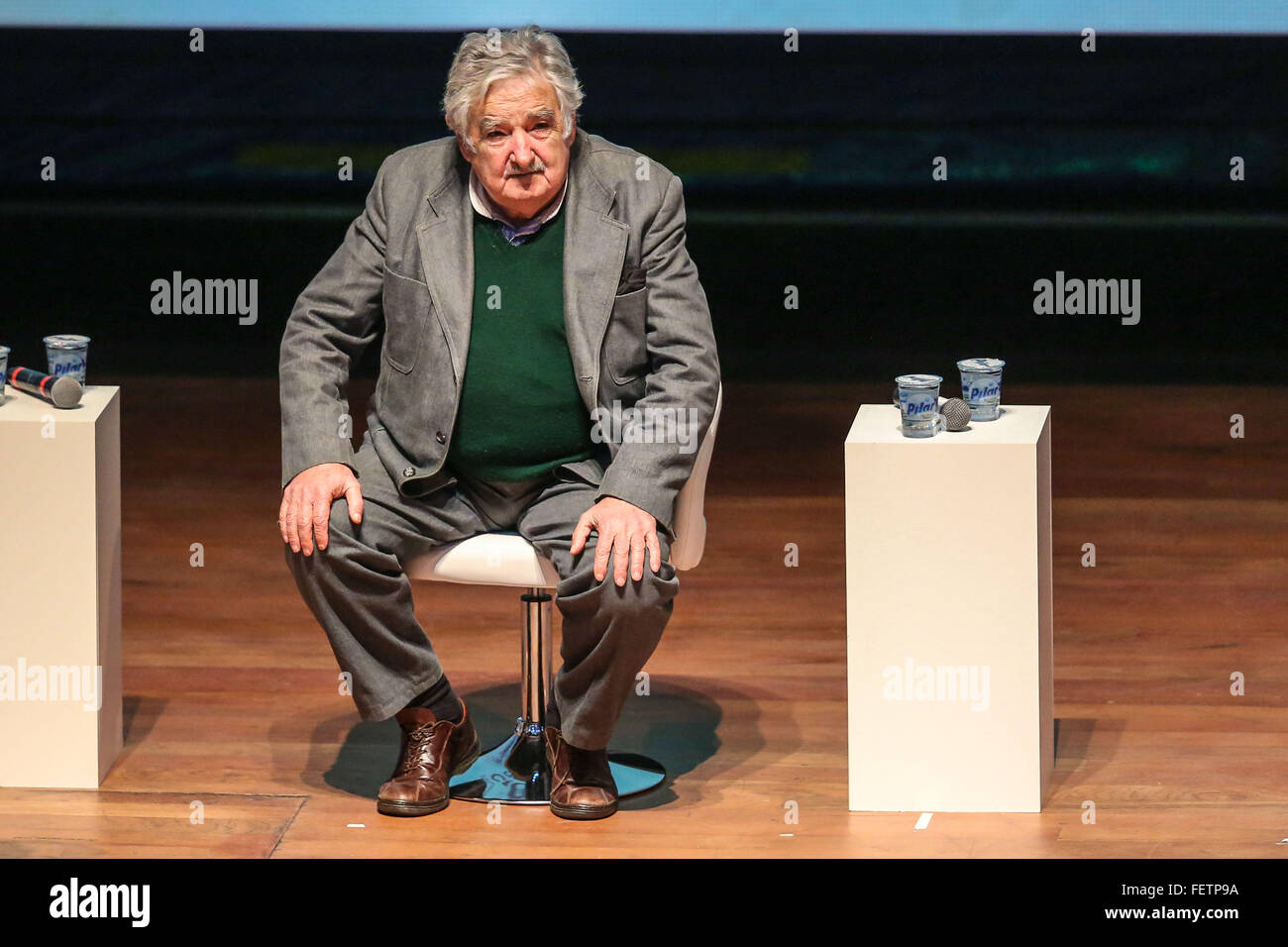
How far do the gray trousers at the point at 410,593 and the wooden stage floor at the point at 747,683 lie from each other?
22 cm

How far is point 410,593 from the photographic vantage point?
11.9 feet

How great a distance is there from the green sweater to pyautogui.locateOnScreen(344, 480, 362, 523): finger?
7.4 inches

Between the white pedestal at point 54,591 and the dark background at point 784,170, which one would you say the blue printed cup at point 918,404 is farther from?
the dark background at point 784,170

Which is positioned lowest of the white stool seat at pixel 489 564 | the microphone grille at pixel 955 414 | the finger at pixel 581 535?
the white stool seat at pixel 489 564

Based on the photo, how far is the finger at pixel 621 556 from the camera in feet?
11.5

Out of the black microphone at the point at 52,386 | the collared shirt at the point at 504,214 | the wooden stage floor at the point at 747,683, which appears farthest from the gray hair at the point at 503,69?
the wooden stage floor at the point at 747,683

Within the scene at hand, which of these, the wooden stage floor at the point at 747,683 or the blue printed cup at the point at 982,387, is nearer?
the wooden stage floor at the point at 747,683

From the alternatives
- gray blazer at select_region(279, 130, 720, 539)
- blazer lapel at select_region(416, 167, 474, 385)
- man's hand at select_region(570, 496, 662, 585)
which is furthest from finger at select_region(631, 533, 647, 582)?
blazer lapel at select_region(416, 167, 474, 385)

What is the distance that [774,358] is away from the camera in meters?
8.14

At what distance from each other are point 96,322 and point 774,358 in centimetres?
272

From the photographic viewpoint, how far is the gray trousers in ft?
11.6

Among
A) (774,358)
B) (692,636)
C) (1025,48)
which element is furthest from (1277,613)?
(1025,48)

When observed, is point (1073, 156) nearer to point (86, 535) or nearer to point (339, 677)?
point (339, 677)

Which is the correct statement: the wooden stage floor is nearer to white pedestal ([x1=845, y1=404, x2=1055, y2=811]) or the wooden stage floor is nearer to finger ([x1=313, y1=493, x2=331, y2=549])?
white pedestal ([x1=845, y1=404, x2=1055, y2=811])
